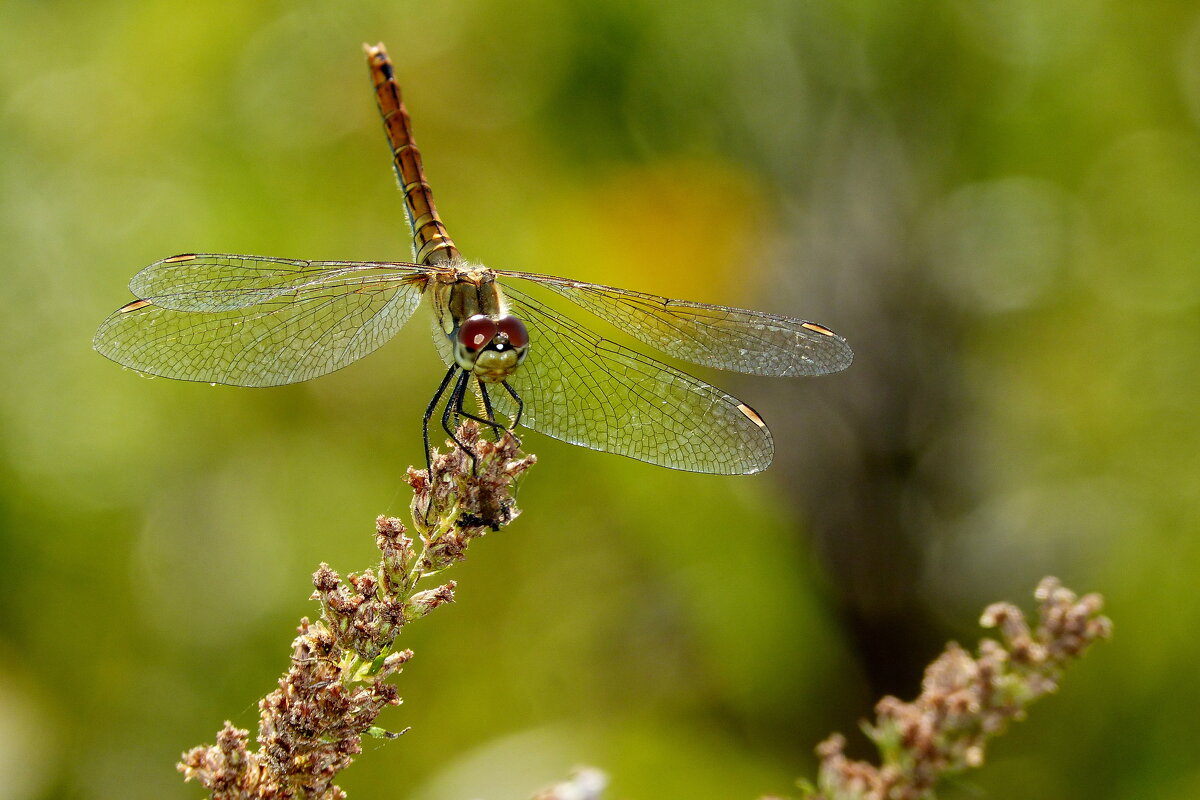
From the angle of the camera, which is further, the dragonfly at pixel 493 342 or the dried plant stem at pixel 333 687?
the dragonfly at pixel 493 342

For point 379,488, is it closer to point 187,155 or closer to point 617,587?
point 617,587

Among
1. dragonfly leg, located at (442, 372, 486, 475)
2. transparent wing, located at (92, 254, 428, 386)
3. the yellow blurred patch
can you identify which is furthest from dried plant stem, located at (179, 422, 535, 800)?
the yellow blurred patch

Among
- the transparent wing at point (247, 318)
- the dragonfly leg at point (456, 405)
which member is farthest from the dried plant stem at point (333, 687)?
the transparent wing at point (247, 318)

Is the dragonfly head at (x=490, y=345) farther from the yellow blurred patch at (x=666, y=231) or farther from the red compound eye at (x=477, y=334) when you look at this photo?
the yellow blurred patch at (x=666, y=231)

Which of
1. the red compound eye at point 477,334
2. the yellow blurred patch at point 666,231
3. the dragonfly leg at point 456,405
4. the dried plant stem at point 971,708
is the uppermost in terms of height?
the yellow blurred patch at point 666,231

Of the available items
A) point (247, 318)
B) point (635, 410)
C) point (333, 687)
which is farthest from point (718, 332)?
point (333, 687)

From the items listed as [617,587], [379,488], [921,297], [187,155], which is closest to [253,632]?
[379,488]
